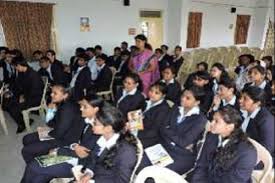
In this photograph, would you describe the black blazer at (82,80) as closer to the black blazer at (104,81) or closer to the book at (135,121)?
the black blazer at (104,81)

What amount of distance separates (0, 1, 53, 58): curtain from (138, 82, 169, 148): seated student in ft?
10.4

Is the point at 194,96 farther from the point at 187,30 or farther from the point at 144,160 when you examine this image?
the point at 187,30

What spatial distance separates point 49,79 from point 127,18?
280cm

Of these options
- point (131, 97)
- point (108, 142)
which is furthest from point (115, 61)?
point (108, 142)

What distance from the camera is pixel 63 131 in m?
2.43

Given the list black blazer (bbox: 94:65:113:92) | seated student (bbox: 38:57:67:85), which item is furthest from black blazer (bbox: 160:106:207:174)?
seated student (bbox: 38:57:67:85)

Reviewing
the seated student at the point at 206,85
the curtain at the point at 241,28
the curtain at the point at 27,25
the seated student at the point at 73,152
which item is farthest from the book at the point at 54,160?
the curtain at the point at 241,28

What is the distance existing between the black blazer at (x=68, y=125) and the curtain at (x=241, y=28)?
880 cm

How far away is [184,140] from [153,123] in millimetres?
463

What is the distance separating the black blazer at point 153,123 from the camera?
256 centimetres

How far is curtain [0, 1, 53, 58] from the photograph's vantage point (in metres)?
4.95

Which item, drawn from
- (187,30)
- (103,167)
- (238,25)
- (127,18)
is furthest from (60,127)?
(238,25)

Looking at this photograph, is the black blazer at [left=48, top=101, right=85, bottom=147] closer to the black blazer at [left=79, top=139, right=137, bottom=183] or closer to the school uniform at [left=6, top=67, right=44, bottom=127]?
the black blazer at [left=79, top=139, right=137, bottom=183]

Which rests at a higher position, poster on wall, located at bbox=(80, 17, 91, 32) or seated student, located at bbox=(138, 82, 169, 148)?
poster on wall, located at bbox=(80, 17, 91, 32)
